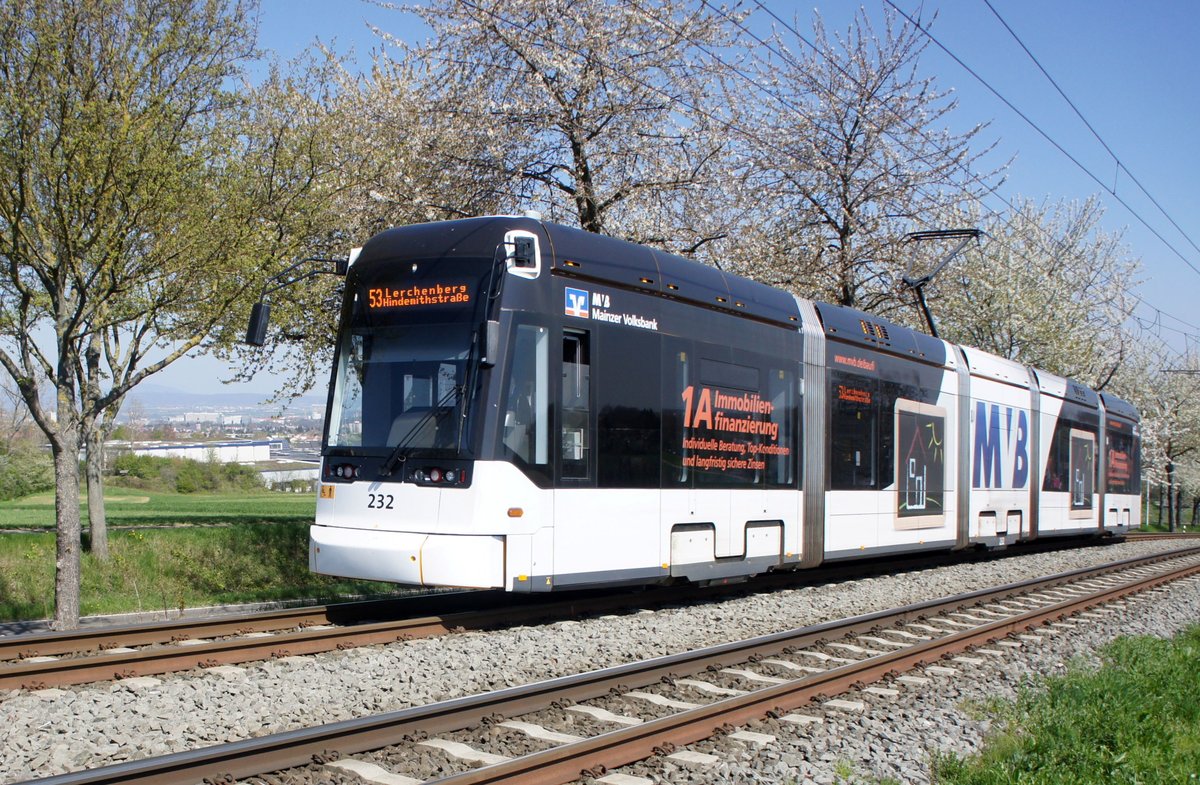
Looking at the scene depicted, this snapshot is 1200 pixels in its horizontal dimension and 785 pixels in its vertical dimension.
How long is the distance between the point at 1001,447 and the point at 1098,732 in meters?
12.8

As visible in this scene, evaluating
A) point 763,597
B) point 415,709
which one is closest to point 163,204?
point 415,709

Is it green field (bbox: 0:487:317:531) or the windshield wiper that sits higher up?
the windshield wiper

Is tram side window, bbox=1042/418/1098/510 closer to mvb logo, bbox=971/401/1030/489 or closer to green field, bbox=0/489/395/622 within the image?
mvb logo, bbox=971/401/1030/489

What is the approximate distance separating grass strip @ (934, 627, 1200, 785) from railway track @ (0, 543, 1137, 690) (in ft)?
14.6

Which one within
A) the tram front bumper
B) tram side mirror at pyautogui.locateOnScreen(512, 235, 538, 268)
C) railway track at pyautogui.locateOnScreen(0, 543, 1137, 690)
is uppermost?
tram side mirror at pyautogui.locateOnScreen(512, 235, 538, 268)

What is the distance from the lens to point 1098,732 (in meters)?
6.62

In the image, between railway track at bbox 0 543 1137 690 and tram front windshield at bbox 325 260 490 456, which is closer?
railway track at bbox 0 543 1137 690

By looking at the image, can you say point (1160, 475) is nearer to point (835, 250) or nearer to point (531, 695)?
point (835, 250)

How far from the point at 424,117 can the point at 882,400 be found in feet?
29.4

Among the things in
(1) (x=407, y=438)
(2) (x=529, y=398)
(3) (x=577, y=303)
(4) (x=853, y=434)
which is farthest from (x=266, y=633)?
(4) (x=853, y=434)

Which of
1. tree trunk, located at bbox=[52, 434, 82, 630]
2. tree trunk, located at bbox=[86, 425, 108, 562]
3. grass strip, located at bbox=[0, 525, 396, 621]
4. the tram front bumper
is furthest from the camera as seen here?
tree trunk, located at bbox=[86, 425, 108, 562]

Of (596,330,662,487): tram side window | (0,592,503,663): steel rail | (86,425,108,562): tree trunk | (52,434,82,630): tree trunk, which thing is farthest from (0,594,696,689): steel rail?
(86,425,108,562): tree trunk

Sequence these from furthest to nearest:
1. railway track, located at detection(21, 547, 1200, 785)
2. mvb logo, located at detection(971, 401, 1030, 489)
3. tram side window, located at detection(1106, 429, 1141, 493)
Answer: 1. tram side window, located at detection(1106, 429, 1141, 493)
2. mvb logo, located at detection(971, 401, 1030, 489)
3. railway track, located at detection(21, 547, 1200, 785)

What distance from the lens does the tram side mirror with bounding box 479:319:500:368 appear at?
28.9ft
